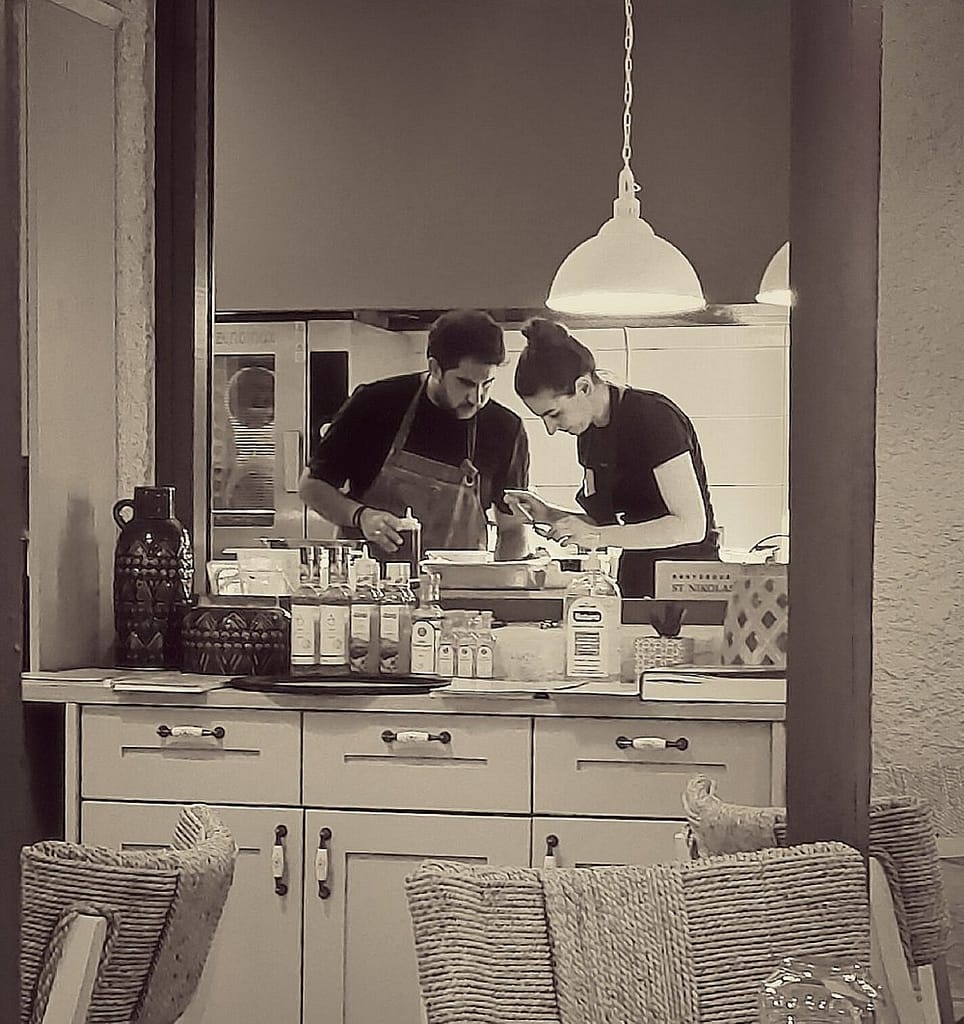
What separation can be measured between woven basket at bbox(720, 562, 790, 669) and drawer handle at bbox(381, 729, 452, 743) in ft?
1.69

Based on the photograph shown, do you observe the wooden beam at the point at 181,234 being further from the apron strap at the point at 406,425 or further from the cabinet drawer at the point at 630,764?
the cabinet drawer at the point at 630,764

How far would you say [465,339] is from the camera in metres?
2.93

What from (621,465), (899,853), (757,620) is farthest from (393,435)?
(899,853)

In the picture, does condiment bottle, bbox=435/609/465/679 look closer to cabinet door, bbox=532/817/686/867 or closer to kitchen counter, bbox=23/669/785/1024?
kitchen counter, bbox=23/669/785/1024

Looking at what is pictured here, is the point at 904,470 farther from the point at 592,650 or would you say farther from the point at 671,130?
the point at 671,130

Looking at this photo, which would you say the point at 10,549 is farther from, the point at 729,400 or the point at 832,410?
the point at 729,400

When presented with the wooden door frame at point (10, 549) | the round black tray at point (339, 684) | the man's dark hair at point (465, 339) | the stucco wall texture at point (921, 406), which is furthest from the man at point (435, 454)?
the wooden door frame at point (10, 549)

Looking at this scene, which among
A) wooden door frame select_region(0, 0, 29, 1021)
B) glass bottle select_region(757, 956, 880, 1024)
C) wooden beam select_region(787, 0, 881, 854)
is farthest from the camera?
wooden beam select_region(787, 0, 881, 854)

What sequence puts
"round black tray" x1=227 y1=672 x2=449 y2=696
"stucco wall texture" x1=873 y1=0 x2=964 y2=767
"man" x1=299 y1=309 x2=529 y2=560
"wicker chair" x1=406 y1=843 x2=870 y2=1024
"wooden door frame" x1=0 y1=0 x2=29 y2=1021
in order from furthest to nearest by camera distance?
"man" x1=299 y1=309 x2=529 y2=560, "round black tray" x1=227 y1=672 x2=449 y2=696, "stucco wall texture" x1=873 y1=0 x2=964 y2=767, "wicker chair" x1=406 y1=843 x2=870 y2=1024, "wooden door frame" x1=0 y1=0 x2=29 y2=1021

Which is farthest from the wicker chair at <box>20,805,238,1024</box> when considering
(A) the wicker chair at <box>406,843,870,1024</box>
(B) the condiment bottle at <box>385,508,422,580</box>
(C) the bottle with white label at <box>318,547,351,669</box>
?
(B) the condiment bottle at <box>385,508,422,580</box>

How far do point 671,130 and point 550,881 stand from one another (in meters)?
1.81

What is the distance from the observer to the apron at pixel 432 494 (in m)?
2.92

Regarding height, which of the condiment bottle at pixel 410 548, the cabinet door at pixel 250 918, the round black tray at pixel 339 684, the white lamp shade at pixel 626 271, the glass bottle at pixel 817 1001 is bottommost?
the cabinet door at pixel 250 918

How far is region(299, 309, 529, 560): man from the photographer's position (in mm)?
2918
